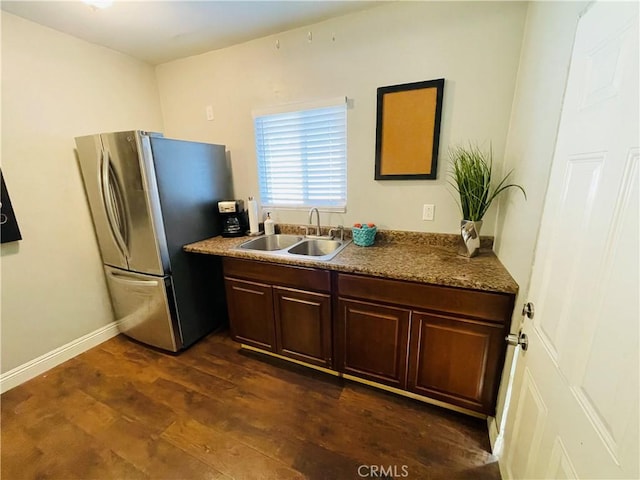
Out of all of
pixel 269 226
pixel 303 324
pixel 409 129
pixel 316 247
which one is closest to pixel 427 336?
pixel 303 324

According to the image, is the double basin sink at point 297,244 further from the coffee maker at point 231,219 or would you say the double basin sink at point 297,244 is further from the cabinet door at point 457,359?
the cabinet door at point 457,359

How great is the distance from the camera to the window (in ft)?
6.65

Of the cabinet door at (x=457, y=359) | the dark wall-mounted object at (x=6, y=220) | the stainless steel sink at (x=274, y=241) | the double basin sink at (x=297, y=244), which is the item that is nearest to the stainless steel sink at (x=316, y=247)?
the double basin sink at (x=297, y=244)

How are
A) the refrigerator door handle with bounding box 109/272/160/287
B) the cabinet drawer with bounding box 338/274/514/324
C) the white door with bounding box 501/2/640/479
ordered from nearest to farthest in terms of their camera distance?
the white door with bounding box 501/2/640/479 → the cabinet drawer with bounding box 338/274/514/324 → the refrigerator door handle with bounding box 109/272/160/287

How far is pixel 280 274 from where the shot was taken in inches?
69.4

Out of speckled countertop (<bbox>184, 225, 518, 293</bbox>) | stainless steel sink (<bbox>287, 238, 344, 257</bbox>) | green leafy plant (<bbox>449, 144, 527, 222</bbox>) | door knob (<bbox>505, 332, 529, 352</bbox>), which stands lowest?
door knob (<bbox>505, 332, 529, 352</bbox>)

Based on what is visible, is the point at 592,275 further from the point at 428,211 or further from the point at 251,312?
the point at 251,312

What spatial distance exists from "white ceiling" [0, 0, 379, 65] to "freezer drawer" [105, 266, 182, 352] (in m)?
1.79

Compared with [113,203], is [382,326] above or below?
below

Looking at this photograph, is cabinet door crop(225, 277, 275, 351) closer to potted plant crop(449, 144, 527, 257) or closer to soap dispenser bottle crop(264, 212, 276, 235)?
soap dispenser bottle crop(264, 212, 276, 235)

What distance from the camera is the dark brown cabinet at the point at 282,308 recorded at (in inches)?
67.0

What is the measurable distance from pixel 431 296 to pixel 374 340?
464 mm

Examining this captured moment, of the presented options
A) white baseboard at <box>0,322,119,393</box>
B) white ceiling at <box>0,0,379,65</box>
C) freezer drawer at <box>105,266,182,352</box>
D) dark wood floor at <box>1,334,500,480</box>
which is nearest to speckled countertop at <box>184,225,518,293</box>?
freezer drawer at <box>105,266,182,352</box>

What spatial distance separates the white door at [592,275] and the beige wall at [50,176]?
9.78ft
